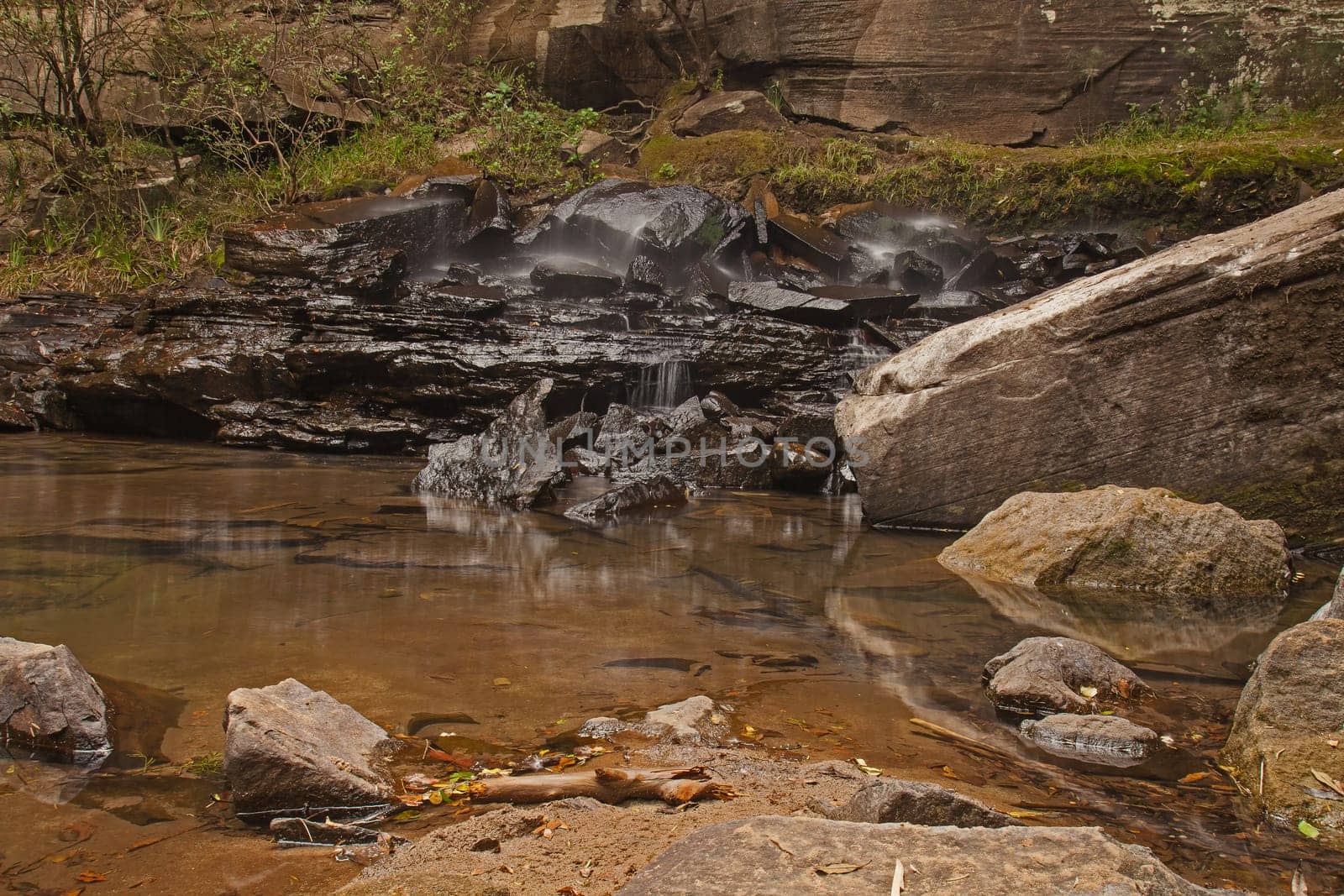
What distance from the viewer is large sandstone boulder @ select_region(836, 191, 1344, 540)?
A: 16.2ft

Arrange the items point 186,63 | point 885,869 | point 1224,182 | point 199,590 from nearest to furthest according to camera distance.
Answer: point 885,869
point 199,590
point 1224,182
point 186,63

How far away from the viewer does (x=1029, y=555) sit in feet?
14.7

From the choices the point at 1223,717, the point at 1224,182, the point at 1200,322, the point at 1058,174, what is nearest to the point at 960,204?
the point at 1058,174

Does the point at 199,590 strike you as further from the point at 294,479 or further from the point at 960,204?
the point at 960,204

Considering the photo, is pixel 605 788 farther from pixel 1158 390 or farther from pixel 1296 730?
pixel 1158 390

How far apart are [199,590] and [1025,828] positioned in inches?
129

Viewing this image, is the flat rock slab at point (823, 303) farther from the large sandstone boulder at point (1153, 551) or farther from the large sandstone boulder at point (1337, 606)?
the large sandstone boulder at point (1337, 606)

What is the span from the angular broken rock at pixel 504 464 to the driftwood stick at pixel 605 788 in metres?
4.31

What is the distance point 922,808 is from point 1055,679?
4.19 ft

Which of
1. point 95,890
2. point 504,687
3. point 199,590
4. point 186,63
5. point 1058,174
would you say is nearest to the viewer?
point 95,890

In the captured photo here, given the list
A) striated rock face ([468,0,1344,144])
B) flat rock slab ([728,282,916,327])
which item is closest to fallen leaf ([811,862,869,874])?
flat rock slab ([728,282,916,327])

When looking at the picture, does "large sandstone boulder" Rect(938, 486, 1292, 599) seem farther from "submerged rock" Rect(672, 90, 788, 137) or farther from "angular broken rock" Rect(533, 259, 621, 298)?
"submerged rock" Rect(672, 90, 788, 137)

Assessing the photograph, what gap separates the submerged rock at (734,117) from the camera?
13898 mm

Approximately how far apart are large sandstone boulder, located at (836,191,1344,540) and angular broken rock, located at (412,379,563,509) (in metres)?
2.30
